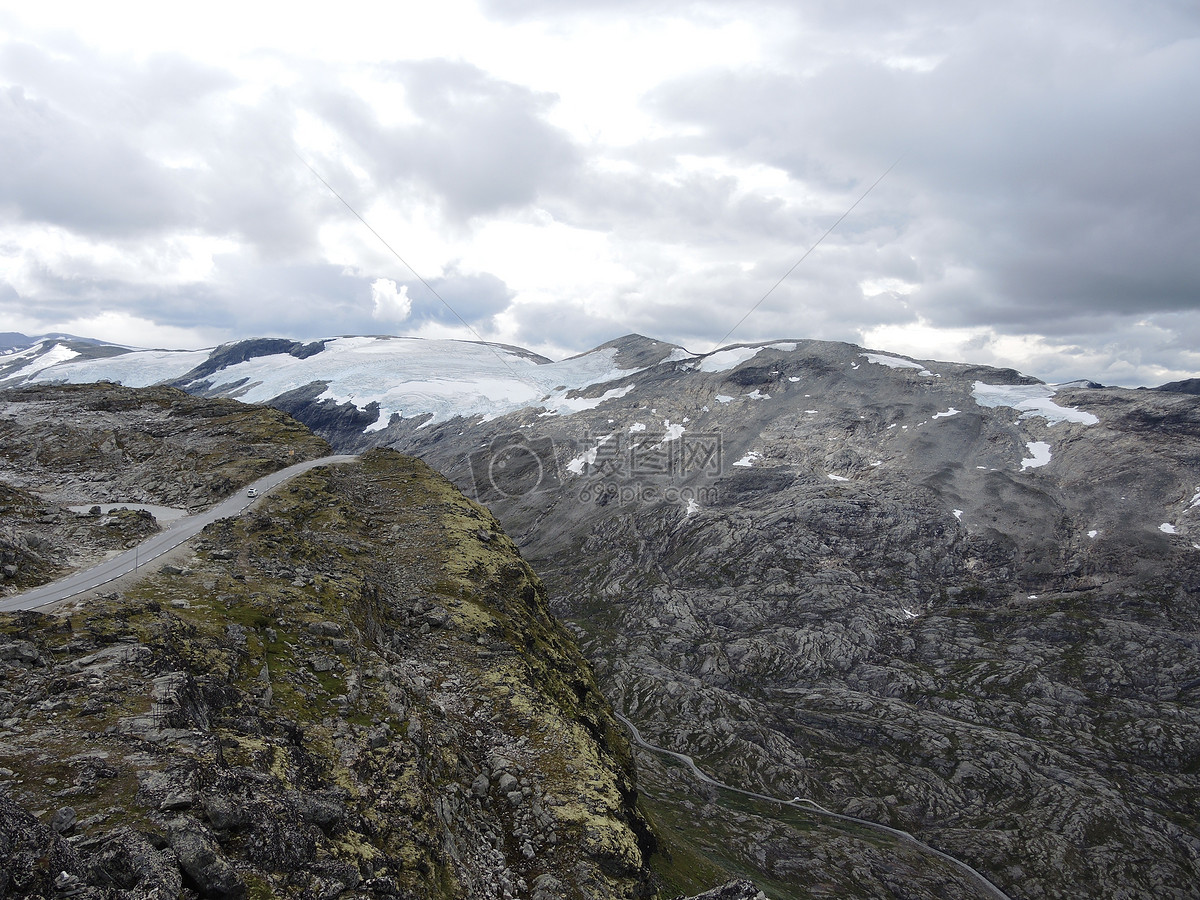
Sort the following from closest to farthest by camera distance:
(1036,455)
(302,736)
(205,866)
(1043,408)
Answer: (205,866)
(302,736)
(1036,455)
(1043,408)

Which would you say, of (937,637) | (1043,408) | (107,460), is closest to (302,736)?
(107,460)

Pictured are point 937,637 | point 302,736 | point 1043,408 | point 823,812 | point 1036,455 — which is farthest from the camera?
point 1043,408

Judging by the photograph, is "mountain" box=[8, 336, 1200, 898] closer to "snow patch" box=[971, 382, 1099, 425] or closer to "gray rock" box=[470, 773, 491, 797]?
"snow patch" box=[971, 382, 1099, 425]

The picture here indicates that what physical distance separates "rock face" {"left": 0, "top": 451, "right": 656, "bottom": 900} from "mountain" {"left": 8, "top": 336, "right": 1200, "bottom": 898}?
2030 inches

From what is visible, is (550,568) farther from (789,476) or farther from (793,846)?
(793,846)

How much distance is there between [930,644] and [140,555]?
160830 millimetres

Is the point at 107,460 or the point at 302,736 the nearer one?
the point at 302,736

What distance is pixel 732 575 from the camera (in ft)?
573

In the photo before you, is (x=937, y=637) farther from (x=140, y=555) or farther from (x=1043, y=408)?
(x=140, y=555)

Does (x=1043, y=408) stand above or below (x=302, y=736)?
above

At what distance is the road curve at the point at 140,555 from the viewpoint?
27.0m

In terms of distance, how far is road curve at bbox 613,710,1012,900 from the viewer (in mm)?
95125

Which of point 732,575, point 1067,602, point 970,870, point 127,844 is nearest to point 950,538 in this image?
point 1067,602

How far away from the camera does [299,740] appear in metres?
22.9
